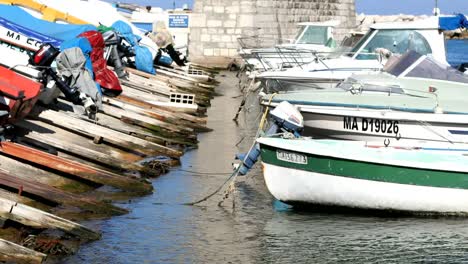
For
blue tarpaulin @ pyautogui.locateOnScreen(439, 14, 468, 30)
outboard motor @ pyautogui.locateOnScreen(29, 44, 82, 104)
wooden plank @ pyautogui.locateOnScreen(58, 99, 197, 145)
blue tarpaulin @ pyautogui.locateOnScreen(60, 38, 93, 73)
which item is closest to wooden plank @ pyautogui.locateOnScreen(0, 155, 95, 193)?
outboard motor @ pyautogui.locateOnScreen(29, 44, 82, 104)

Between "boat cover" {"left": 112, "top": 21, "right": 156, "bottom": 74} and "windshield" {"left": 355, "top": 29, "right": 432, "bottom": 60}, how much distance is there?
8.65m

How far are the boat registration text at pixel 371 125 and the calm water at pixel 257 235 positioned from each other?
1.76 metres

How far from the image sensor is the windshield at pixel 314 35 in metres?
31.5

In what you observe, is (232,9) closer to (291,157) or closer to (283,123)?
(283,123)

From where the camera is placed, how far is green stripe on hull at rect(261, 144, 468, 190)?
1205cm

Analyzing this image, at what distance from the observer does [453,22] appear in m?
21.5

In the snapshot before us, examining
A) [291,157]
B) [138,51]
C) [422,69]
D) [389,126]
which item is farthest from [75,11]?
[291,157]

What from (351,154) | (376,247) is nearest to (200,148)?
(351,154)

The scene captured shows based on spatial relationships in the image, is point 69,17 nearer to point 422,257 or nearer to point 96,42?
point 96,42

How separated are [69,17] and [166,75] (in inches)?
166

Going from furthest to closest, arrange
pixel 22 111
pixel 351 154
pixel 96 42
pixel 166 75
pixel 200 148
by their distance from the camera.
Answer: pixel 166 75, pixel 96 42, pixel 200 148, pixel 22 111, pixel 351 154

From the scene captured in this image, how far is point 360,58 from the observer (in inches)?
810

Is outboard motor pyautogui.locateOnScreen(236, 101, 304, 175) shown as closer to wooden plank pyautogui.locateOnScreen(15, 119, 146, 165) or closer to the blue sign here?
wooden plank pyautogui.locateOnScreen(15, 119, 146, 165)

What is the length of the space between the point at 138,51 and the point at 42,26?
616 centimetres
